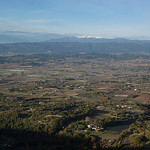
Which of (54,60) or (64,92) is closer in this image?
(64,92)

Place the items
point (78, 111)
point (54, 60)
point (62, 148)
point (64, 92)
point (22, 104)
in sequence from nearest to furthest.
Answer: point (62, 148) < point (78, 111) < point (22, 104) < point (64, 92) < point (54, 60)

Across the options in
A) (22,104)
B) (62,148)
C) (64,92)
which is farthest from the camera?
(64,92)

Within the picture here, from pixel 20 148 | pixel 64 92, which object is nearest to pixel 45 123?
pixel 20 148

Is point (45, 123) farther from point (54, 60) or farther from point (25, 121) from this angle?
point (54, 60)

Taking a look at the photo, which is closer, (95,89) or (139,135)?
(139,135)

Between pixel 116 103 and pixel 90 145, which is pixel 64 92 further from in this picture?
pixel 90 145

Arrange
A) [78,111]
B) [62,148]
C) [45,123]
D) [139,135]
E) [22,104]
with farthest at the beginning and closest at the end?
[22,104]
[78,111]
[45,123]
[139,135]
[62,148]

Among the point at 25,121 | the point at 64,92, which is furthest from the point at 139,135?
the point at 64,92

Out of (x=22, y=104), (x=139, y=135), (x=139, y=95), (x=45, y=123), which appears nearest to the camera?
(x=139, y=135)
